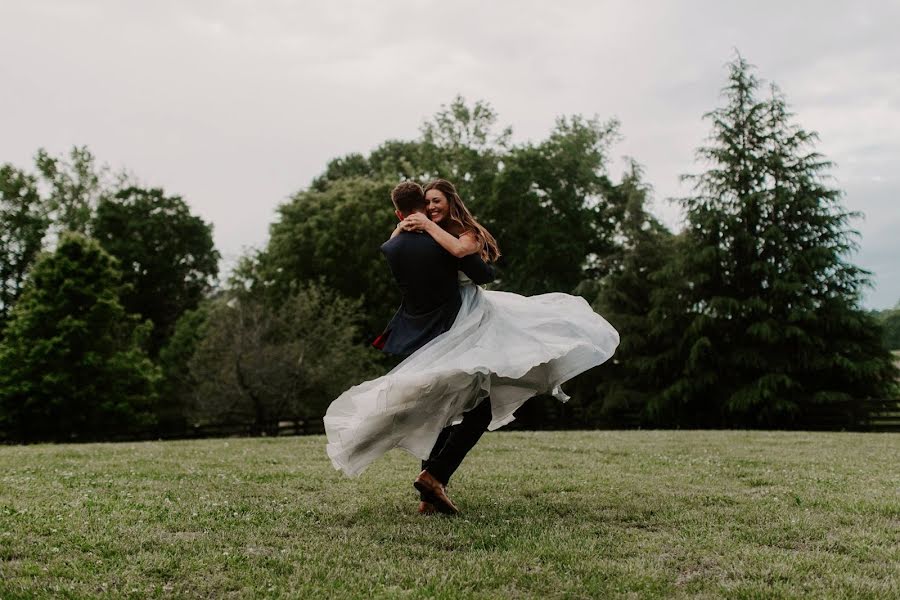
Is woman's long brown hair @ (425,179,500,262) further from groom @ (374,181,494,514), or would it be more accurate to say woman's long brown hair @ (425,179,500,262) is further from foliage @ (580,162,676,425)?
foliage @ (580,162,676,425)

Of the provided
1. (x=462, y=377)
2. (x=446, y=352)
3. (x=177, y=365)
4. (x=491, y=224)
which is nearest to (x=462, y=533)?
(x=462, y=377)

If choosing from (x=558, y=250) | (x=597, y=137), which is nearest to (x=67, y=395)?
(x=558, y=250)

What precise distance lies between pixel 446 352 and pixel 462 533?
1.44 m

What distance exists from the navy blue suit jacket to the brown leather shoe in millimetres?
1027

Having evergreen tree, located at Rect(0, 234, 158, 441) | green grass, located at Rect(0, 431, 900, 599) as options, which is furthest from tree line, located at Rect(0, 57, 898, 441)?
green grass, located at Rect(0, 431, 900, 599)

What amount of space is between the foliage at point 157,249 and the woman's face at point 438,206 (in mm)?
42773

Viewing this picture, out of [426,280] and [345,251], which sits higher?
[345,251]

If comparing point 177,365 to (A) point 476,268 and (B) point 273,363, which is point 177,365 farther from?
(A) point 476,268

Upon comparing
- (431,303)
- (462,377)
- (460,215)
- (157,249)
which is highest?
(157,249)

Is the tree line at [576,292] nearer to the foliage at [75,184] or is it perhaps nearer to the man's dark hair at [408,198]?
the foliage at [75,184]

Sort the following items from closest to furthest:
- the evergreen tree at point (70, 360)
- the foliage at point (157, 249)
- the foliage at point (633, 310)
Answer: the evergreen tree at point (70, 360) < the foliage at point (633, 310) < the foliage at point (157, 249)

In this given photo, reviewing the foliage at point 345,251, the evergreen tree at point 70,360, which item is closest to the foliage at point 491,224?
the foliage at point 345,251

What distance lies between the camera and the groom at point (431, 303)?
254 inches

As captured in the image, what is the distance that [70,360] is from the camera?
103 ft
